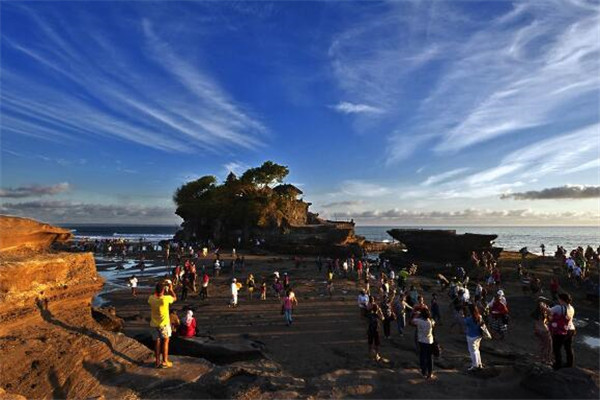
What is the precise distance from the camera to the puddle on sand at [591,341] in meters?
15.5

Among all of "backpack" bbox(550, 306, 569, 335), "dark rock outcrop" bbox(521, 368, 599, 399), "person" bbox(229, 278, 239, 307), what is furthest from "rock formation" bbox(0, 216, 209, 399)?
"person" bbox(229, 278, 239, 307)

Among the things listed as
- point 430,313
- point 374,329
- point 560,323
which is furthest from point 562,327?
point 430,313

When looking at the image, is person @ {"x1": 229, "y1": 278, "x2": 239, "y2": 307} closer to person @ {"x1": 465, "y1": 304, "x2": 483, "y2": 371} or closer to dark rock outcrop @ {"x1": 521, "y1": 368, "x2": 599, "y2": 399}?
person @ {"x1": 465, "y1": 304, "x2": 483, "y2": 371}

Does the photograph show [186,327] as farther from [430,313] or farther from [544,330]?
[544,330]

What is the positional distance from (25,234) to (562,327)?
14.5m

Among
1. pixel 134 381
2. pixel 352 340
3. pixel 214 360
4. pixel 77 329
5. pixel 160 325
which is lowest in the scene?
pixel 352 340

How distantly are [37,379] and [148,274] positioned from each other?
28152mm

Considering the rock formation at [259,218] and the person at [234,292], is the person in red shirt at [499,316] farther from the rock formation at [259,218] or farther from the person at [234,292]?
the rock formation at [259,218]

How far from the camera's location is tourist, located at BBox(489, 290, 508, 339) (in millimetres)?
14992

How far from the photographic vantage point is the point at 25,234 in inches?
386

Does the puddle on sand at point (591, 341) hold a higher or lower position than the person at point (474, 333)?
lower

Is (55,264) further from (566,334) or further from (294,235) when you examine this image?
(294,235)

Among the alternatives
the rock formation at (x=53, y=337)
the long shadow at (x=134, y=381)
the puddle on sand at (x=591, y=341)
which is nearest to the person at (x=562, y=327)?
the puddle on sand at (x=591, y=341)

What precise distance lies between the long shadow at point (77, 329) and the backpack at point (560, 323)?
416 inches
